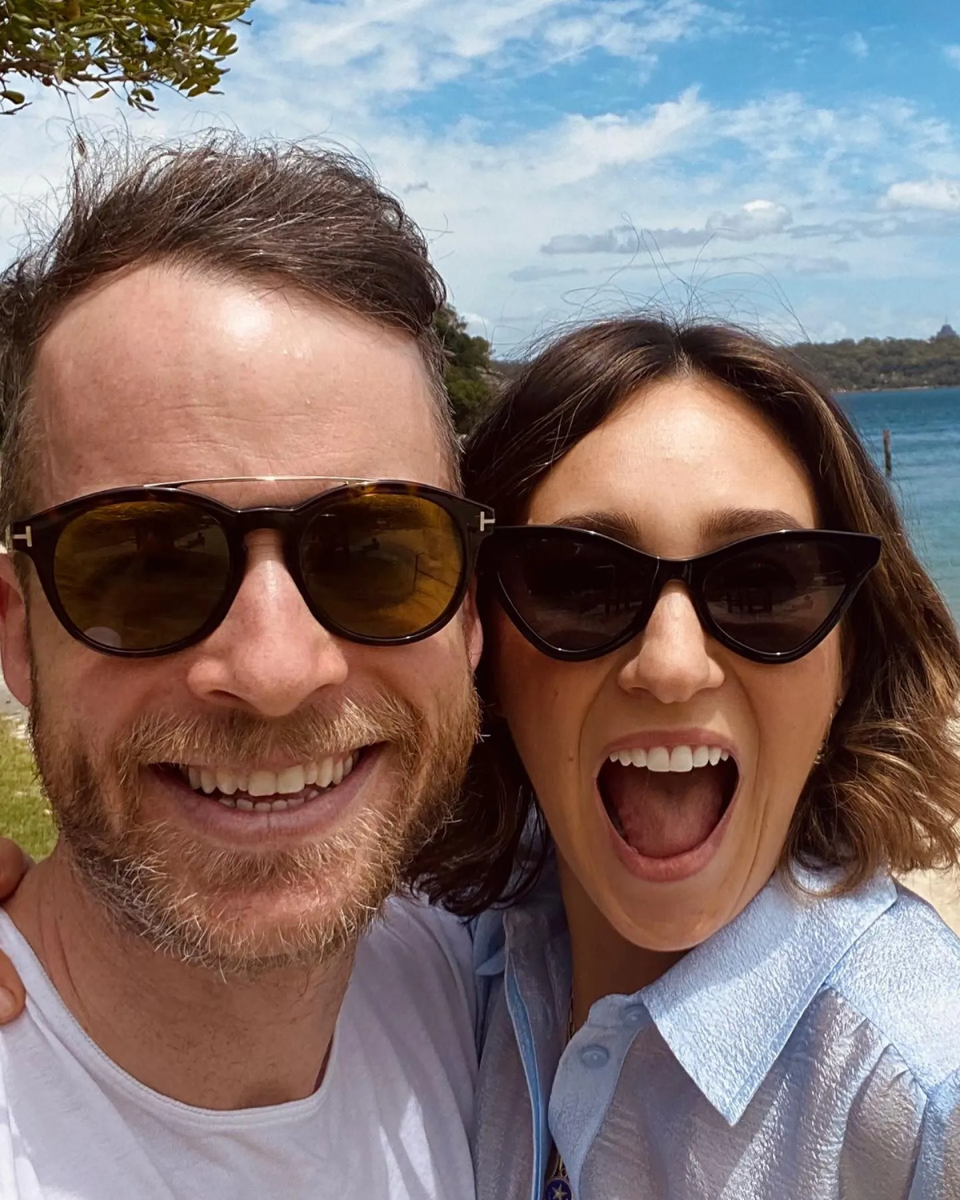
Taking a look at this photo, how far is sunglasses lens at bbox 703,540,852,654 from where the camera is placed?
6.02 feet

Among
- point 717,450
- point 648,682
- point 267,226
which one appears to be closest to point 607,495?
point 717,450

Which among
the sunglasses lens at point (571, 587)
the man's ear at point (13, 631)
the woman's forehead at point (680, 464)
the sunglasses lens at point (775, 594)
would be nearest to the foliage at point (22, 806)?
the man's ear at point (13, 631)

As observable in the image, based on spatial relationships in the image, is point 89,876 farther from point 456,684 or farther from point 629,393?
point 629,393

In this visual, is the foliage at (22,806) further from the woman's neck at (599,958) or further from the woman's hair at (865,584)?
the woman's hair at (865,584)

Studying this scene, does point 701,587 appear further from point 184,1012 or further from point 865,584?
point 184,1012

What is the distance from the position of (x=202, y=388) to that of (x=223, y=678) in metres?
0.48

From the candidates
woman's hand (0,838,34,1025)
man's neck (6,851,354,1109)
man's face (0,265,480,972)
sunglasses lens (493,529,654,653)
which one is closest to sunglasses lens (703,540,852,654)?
sunglasses lens (493,529,654,653)

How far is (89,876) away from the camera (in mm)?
1756

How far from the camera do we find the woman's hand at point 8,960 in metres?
1.68

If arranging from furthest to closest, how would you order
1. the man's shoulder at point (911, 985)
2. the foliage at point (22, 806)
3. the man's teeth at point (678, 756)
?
the foliage at point (22, 806), the man's teeth at point (678, 756), the man's shoulder at point (911, 985)

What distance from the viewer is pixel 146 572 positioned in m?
1.63

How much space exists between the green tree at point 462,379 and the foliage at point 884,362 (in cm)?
74

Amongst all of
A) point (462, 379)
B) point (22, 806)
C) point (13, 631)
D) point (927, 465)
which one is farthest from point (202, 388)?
point (927, 465)

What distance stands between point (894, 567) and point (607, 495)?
723mm
